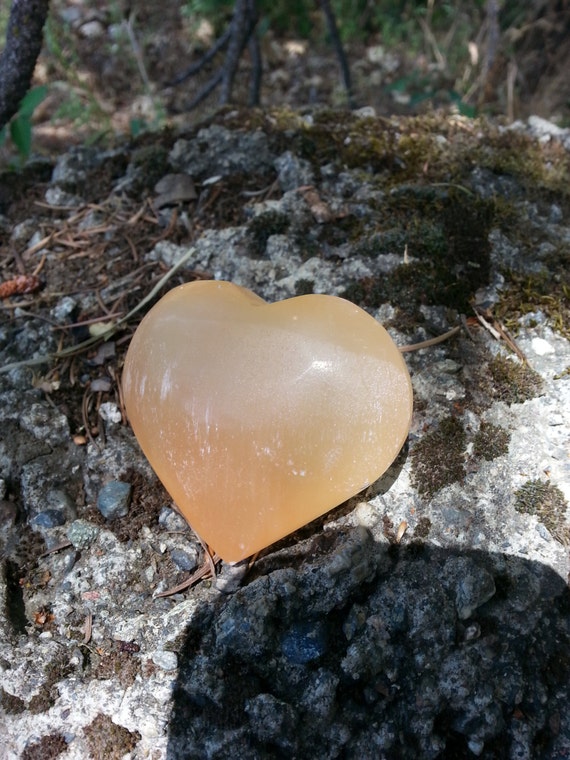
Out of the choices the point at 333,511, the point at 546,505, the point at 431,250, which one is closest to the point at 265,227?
the point at 431,250

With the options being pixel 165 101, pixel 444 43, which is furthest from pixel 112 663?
pixel 444 43

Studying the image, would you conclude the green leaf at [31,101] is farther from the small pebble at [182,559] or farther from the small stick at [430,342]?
the small pebble at [182,559]

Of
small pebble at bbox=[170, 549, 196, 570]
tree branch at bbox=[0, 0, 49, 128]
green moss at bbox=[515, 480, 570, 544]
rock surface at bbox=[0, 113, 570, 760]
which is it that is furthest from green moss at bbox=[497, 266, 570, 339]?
tree branch at bbox=[0, 0, 49, 128]

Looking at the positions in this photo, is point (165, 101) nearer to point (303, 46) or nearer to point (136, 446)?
point (303, 46)

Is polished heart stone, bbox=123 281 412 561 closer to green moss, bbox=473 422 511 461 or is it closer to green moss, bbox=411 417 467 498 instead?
green moss, bbox=411 417 467 498

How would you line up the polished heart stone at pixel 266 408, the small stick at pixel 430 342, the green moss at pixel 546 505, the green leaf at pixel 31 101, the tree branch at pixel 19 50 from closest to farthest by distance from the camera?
the polished heart stone at pixel 266 408, the green moss at pixel 546 505, the small stick at pixel 430 342, the tree branch at pixel 19 50, the green leaf at pixel 31 101

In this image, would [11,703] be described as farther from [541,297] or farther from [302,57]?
[302,57]

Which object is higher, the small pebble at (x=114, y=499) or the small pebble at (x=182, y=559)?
the small pebble at (x=114, y=499)

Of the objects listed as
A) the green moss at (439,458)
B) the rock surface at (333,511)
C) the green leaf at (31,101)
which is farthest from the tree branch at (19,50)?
the green moss at (439,458)
